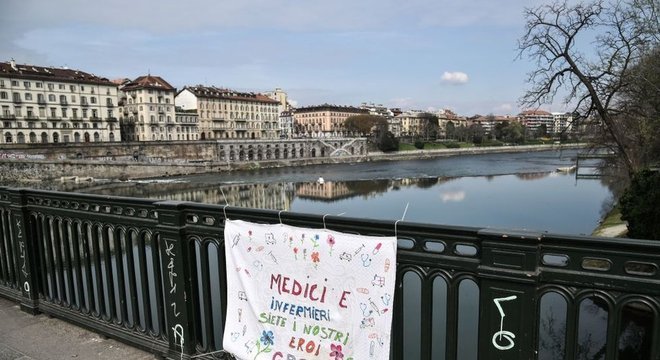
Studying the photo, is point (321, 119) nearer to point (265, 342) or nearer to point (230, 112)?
point (230, 112)

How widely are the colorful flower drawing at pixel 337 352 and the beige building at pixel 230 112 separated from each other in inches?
4146

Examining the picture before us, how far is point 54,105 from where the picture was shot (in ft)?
247

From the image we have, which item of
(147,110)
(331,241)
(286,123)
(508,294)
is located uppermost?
(147,110)

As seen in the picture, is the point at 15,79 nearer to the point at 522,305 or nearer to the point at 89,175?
the point at 89,175

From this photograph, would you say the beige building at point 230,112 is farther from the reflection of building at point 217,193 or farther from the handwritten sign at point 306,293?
the handwritten sign at point 306,293

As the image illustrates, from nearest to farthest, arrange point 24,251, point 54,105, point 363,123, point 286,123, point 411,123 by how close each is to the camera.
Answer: point 24,251
point 54,105
point 363,123
point 286,123
point 411,123

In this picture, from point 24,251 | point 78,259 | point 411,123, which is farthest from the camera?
point 411,123

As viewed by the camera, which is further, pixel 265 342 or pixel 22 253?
pixel 22 253

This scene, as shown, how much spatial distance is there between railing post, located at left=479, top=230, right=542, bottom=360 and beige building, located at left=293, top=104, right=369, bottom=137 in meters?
145

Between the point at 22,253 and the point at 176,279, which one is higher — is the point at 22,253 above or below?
below

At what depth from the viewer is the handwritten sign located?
9.05 feet

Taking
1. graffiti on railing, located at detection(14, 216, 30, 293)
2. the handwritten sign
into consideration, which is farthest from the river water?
the handwritten sign

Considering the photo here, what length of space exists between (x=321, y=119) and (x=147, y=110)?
251 feet

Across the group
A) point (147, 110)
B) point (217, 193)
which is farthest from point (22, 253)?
point (147, 110)
